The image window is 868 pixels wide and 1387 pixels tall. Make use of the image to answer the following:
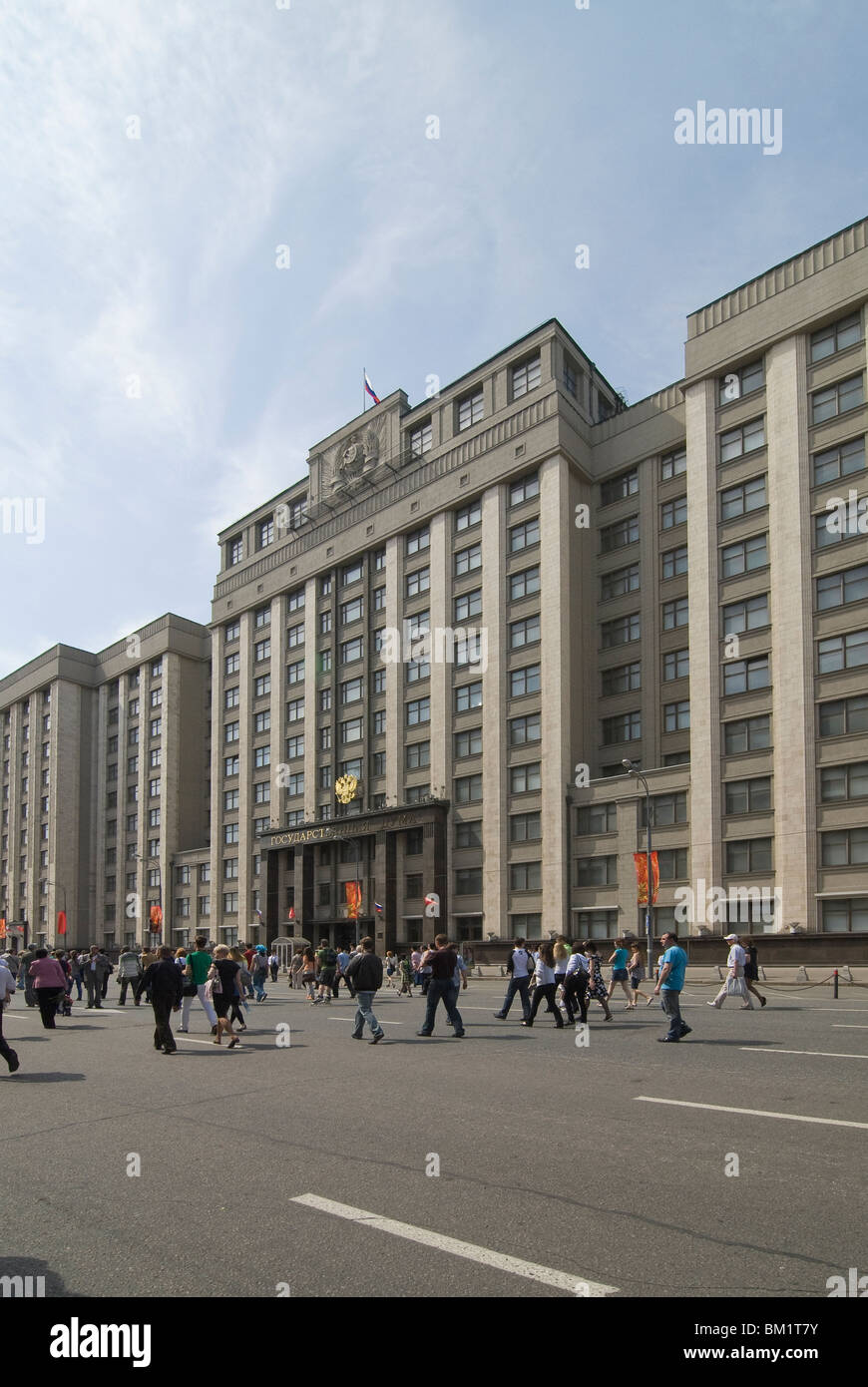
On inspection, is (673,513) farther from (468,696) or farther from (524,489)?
(468,696)

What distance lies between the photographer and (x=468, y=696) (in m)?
56.3

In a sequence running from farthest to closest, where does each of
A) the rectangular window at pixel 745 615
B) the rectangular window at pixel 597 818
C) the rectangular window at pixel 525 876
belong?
1. the rectangular window at pixel 525 876
2. the rectangular window at pixel 597 818
3. the rectangular window at pixel 745 615

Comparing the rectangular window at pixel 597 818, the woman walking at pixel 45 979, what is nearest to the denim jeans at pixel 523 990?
the woman walking at pixel 45 979

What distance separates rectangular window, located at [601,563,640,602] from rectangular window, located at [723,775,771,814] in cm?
1350

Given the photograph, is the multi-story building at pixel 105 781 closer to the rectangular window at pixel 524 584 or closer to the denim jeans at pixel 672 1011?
the rectangular window at pixel 524 584

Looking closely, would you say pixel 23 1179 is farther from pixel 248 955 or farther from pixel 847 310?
pixel 847 310

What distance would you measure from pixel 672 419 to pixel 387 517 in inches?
778

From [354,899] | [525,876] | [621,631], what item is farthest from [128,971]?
[621,631]

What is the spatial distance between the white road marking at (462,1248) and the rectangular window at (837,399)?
42814 mm

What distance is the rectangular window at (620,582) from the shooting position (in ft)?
174

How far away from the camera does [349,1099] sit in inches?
405

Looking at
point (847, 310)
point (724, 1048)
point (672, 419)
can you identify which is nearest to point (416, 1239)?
point (724, 1048)

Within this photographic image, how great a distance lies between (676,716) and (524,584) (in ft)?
37.4

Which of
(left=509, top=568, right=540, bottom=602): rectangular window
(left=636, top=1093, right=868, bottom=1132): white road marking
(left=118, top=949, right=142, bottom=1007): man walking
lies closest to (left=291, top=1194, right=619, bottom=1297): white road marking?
(left=636, top=1093, right=868, bottom=1132): white road marking
